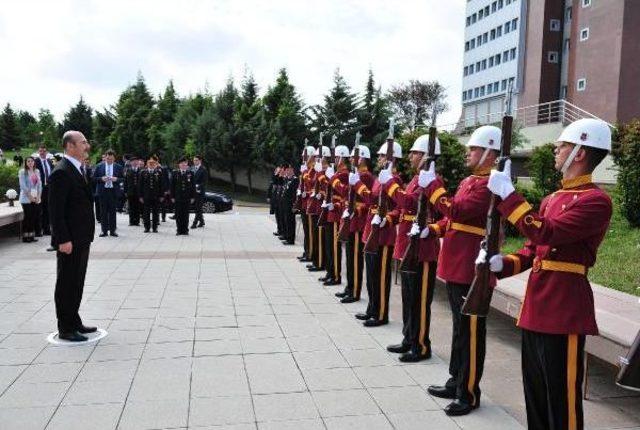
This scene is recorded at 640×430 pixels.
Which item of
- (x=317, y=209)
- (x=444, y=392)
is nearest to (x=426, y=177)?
(x=444, y=392)

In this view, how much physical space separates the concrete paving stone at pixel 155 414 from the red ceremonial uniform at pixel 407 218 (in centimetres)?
230

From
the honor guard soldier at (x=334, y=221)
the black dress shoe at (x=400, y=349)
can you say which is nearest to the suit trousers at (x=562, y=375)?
the black dress shoe at (x=400, y=349)

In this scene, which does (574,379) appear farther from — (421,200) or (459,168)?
(459,168)

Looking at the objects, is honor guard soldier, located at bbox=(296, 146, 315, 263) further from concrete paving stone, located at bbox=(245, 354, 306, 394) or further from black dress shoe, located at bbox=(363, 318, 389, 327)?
concrete paving stone, located at bbox=(245, 354, 306, 394)

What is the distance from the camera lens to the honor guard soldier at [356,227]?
7156mm

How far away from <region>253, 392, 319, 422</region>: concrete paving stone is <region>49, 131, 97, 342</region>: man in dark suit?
7.44ft

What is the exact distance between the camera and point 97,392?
420 centimetres

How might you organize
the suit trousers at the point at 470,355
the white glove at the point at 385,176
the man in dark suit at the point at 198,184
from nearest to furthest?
the suit trousers at the point at 470,355 → the white glove at the point at 385,176 → the man in dark suit at the point at 198,184

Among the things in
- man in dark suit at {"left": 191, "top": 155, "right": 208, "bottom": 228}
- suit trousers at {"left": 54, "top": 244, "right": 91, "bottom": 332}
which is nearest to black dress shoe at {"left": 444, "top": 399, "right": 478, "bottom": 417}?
suit trousers at {"left": 54, "top": 244, "right": 91, "bottom": 332}

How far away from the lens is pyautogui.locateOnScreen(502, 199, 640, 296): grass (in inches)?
288

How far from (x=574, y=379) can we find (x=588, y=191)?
3.27 ft

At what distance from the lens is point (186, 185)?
14.6m

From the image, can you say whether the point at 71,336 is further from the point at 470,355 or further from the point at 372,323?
the point at 470,355

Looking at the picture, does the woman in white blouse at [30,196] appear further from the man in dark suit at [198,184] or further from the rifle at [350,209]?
the rifle at [350,209]
